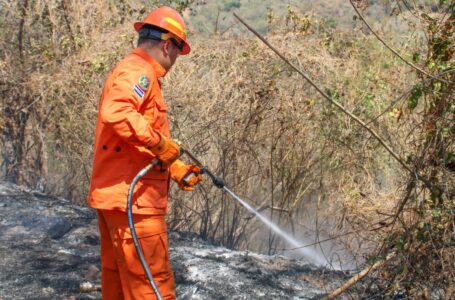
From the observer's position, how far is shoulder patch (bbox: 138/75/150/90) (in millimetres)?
3891

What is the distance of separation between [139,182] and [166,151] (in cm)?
24

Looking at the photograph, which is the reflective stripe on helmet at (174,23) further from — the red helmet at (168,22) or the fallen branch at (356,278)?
the fallen branch at (356,278)

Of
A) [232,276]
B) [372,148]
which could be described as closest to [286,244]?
[372,148]

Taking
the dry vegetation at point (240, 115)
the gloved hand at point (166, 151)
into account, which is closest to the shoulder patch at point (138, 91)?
the gloved hand at point (166, 151)

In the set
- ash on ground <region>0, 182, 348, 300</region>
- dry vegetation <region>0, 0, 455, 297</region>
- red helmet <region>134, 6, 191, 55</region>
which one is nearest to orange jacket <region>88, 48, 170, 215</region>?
red helmet <region>134, 6, 191, 55</region>

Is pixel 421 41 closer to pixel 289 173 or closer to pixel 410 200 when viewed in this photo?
pixel 410 200

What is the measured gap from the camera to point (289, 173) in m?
7.60

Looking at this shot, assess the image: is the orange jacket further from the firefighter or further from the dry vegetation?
the dry vegetation

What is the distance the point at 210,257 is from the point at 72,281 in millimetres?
1290

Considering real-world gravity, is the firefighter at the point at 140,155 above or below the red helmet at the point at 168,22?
below

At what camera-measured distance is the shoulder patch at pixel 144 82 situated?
153 inches

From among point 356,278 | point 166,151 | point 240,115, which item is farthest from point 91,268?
point 240,115

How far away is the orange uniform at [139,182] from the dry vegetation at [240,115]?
7.04 feet

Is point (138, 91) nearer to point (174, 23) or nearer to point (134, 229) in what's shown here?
point (174, 23)
